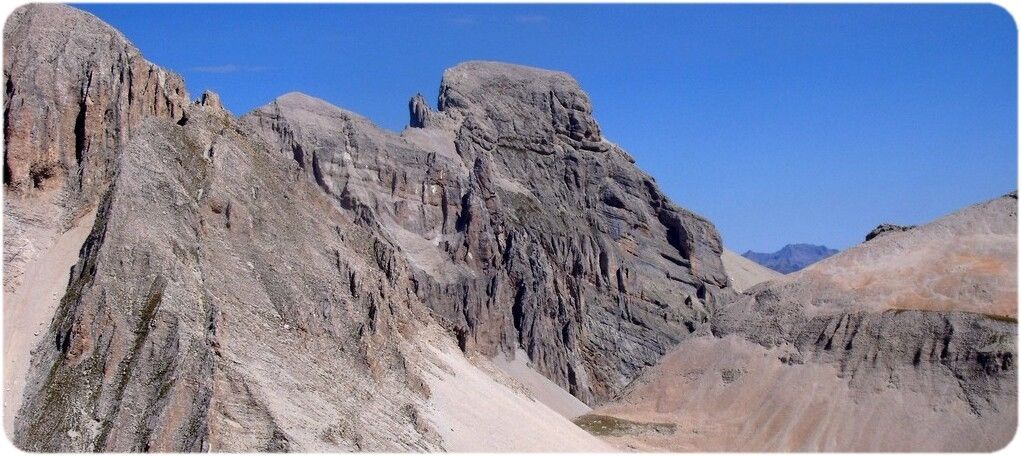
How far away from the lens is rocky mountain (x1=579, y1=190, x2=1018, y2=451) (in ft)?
236

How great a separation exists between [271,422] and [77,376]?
6.63 metres

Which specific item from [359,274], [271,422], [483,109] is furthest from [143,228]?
[483,109]

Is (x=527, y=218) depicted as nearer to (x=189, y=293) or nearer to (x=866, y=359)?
(x=866, y=359)

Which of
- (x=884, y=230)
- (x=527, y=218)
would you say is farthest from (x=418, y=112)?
(x=884, y=230)

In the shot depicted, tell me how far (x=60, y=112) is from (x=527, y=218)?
85.3 m

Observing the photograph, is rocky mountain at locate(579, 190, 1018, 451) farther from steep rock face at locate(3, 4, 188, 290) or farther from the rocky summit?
steep rock face at locate(3, 4, 188, 290)

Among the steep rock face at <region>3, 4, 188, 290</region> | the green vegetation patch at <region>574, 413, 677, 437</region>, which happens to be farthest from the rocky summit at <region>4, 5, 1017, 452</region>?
the green vegetation patch at <region>574, 413, 677, 437</region>

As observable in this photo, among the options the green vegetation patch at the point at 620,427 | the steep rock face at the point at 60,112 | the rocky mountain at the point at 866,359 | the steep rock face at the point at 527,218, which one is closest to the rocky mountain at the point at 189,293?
the steep rock face at the point at 60,112

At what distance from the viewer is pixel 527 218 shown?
140625 millimetres

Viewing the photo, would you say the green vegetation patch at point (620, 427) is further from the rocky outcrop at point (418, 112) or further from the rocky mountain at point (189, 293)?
the rocky outcrop at point (418, 112)

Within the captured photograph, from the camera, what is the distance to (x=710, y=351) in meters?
87.2

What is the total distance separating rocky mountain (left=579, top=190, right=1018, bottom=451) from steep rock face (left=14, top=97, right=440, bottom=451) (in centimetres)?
2090

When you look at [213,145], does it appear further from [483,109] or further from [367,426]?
[483,109]

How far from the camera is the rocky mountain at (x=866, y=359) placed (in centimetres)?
7194
